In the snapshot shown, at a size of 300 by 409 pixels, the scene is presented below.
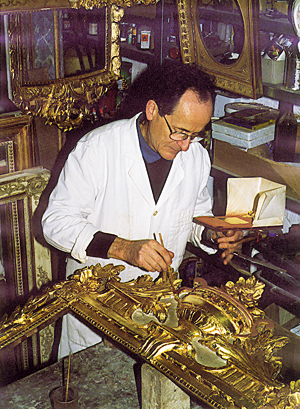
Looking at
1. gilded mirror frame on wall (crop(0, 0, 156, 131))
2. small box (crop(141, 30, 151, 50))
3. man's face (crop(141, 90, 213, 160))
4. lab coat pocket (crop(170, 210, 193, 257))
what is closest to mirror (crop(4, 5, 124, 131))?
gilded mirror frame on wall (crop(0, 0, 156, 131))

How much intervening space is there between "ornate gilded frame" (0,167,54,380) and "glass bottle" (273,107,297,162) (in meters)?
1.04

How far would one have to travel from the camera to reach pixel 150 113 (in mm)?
1725

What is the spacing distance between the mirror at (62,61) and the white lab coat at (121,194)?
470 mm

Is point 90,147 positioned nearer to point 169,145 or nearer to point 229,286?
point 169,145

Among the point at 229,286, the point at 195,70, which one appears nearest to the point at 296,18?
the point at 195,70

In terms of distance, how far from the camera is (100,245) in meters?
1.66

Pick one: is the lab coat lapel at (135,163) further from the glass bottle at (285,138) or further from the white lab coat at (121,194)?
the glass bottle at (285,138)

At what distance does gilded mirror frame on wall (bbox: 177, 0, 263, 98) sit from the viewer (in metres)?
1.91

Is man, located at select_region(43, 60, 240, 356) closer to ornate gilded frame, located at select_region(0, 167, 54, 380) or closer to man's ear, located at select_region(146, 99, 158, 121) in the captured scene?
man's ear, located at select_region(146, 99, 158, 121)

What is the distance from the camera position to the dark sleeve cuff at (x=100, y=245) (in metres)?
1.66

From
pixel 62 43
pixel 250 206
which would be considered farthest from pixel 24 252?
pixel 250 206

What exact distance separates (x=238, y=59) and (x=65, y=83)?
765mm

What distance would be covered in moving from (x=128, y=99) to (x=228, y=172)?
0.72 m

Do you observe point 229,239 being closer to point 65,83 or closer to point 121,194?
point 121,194
